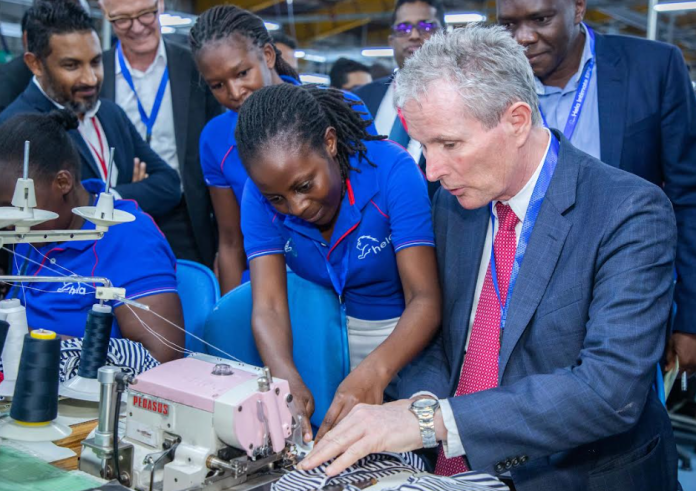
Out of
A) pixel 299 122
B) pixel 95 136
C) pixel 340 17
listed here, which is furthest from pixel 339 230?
pixel 340 17

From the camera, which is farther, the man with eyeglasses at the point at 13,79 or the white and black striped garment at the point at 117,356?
the man with eyeglasses at the point at 13,79

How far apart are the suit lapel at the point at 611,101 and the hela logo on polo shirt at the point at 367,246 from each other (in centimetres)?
93

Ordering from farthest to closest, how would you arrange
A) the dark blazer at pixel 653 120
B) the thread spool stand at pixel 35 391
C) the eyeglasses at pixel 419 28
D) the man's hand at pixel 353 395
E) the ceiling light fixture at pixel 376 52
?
the ceiling light fixture at pixel 376 52 < the eyeglasses at pixel 419 28 < the dark blazer at pixel 653 120 < the man's hand at pixel 353 395 < the thread spool stand at pixel 35 391

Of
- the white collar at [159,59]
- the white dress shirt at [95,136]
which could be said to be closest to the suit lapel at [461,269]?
the white dress shirt at [95,136]

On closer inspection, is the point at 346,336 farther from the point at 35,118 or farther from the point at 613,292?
the point at 35,118

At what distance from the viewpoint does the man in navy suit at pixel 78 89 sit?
3229 millimetres

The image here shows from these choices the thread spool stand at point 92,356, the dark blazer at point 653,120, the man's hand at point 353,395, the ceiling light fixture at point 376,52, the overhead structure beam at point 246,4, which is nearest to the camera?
the thread spool stand at point 92,356

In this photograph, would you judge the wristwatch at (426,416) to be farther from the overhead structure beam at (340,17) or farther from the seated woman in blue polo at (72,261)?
the overhead structure beam at (340,17)

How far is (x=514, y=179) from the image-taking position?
6.55 ft

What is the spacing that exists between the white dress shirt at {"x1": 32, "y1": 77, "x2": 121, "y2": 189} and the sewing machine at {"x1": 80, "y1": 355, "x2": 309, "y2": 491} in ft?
5.83

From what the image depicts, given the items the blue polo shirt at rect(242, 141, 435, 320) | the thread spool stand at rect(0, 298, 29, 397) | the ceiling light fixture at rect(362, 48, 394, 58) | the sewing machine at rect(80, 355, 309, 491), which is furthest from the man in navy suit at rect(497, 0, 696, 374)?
the ceiling light fixture at rect(362, 48, 394, 58)

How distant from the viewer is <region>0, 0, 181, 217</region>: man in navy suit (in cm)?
323

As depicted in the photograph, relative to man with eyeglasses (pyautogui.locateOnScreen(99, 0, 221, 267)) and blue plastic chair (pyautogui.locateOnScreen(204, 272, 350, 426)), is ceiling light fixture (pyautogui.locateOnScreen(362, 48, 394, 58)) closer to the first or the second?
man with eyeglasses (pyautogui.locateOnScreen(99, 0, 221, 267))

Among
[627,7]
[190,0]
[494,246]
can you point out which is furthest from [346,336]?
[627,7]
